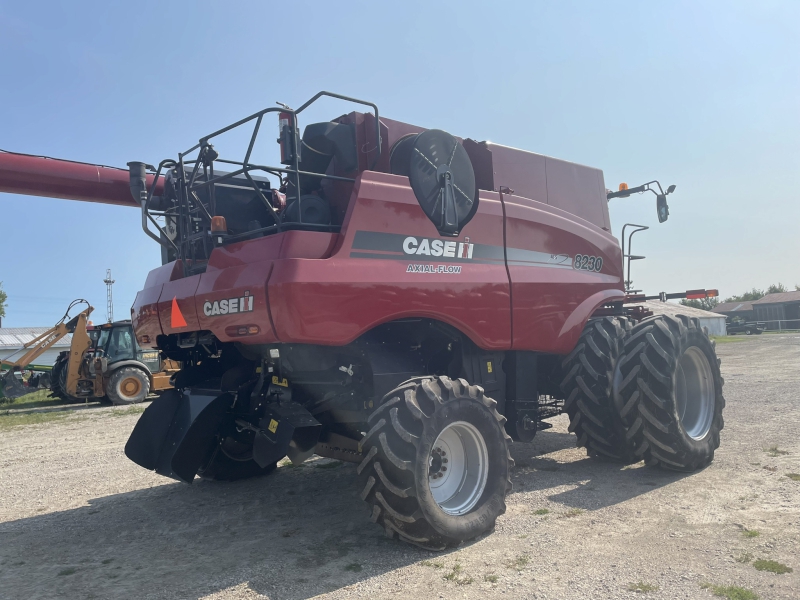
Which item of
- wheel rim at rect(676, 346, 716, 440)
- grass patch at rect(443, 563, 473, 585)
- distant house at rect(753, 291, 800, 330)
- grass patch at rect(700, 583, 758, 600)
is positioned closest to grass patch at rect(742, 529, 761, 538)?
grass patch at rect(700, 583, 758, 600)

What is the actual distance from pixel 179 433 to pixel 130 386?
12.7 meters

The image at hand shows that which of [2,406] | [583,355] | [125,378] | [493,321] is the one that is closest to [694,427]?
[583,355]

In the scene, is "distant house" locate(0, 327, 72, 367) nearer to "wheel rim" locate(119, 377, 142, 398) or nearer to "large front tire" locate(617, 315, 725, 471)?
"wheel rim" locate(119, 377, 142, 398)

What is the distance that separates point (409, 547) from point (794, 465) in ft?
12.6

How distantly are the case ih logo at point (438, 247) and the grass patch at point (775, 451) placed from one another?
3.85m

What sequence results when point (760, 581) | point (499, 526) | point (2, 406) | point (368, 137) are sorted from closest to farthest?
point (760, 581) → point (499, 526) → point (368, 137) → point (2, 406)

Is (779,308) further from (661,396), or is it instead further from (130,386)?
(661,396)

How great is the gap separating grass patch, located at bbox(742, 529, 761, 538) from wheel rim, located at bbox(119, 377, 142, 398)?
1495 centimetres

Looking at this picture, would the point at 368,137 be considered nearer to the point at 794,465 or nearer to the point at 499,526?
the point at 499,526

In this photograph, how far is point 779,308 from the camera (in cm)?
6625

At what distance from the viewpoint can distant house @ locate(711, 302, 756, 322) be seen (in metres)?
70.5

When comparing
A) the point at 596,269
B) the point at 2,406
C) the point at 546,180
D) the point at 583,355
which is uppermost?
the point at 546,180

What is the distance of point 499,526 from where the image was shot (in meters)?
4.56

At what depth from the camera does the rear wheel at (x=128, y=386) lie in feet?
52.0
